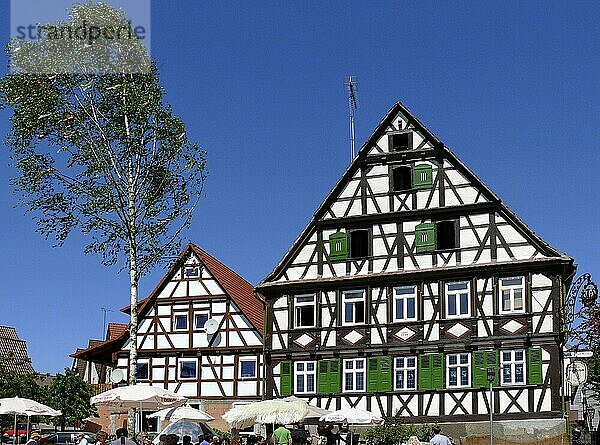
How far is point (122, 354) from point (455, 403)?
15364 mm

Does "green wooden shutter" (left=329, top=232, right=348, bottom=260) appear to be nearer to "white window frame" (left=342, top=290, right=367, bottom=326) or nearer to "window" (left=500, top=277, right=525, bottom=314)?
"white window frame" (left=342, top=290, right=367, bottom=326)

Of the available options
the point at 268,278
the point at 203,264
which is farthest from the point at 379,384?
the point at 203,264

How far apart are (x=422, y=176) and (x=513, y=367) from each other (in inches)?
308

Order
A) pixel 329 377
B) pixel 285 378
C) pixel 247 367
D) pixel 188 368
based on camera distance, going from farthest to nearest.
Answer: pixel 188 368 < pixel 247 367 < pixel 285 378 < pixel 329 377

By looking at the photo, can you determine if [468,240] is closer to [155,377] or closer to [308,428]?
[308,428]

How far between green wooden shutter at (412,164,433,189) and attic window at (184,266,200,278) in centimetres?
1057

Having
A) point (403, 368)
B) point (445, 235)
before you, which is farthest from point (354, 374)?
point (445, 235)

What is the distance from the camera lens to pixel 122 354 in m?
46.4

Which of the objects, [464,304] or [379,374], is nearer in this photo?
[464,304]

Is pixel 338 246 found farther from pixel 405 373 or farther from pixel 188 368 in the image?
pixel 188 368

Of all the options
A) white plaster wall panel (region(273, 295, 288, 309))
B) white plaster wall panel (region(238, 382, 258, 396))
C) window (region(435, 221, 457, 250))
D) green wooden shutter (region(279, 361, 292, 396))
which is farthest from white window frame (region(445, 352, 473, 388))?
white plaster wall panel (region(238, 382, 258, 396))

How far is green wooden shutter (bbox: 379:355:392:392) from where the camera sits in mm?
39812

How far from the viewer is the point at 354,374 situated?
40594 mm

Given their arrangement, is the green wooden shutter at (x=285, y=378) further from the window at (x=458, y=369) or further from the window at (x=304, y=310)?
the window at (x=458, y=369)
